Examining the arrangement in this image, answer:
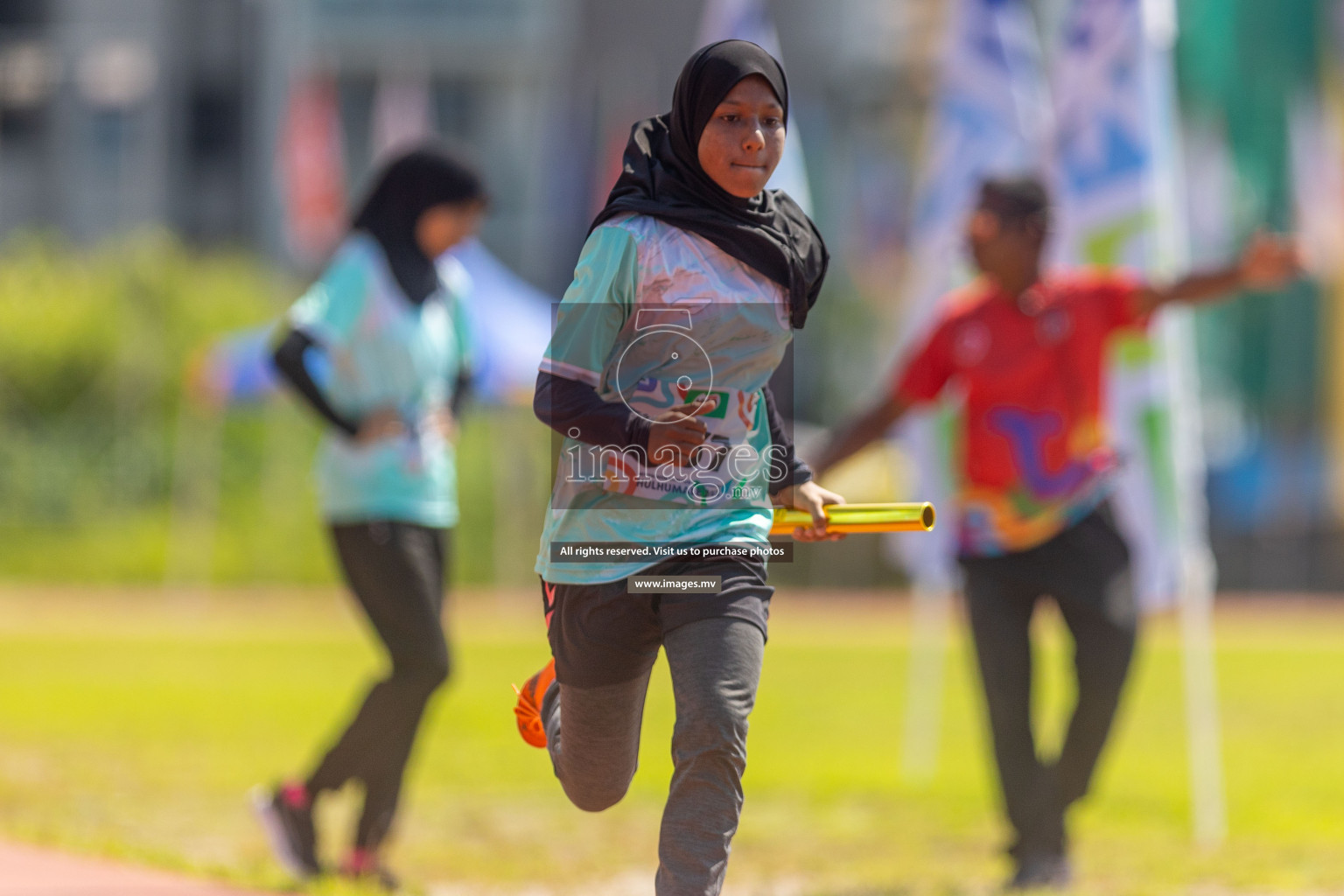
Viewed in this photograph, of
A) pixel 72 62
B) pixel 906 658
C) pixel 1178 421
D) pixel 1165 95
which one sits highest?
pixel 72 62

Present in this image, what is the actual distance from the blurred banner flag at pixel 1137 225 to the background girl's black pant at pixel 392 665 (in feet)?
9.62

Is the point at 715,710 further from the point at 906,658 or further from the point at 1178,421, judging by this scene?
the point at 906,658

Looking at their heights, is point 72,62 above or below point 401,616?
above

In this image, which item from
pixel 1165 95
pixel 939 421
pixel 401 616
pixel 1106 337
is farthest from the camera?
pixel 939 421

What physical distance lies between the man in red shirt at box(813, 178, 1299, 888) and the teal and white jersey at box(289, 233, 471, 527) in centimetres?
132

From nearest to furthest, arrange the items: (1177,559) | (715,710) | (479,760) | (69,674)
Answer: (715,710), (1177,559), (479,760), (69,674)

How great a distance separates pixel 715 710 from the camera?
3.51 meters

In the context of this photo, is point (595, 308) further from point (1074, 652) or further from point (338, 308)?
point (1074, 652)

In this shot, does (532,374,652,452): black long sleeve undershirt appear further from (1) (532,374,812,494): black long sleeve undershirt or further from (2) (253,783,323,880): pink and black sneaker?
(2) (253,783,323,880): pink and black sneaker

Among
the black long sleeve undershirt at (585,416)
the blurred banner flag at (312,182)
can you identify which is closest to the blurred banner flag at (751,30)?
the black long sleeve undershirt at (585,416)

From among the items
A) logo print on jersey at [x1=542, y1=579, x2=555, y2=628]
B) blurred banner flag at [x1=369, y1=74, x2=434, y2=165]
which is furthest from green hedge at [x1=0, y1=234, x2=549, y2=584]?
logo print on jersey at [x1=542, y1=579, x2=555, y2=628]

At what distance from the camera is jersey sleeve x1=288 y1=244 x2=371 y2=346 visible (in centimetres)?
555

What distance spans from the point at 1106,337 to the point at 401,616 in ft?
8.43

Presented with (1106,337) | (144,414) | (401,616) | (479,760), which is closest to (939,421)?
(1106,337)
